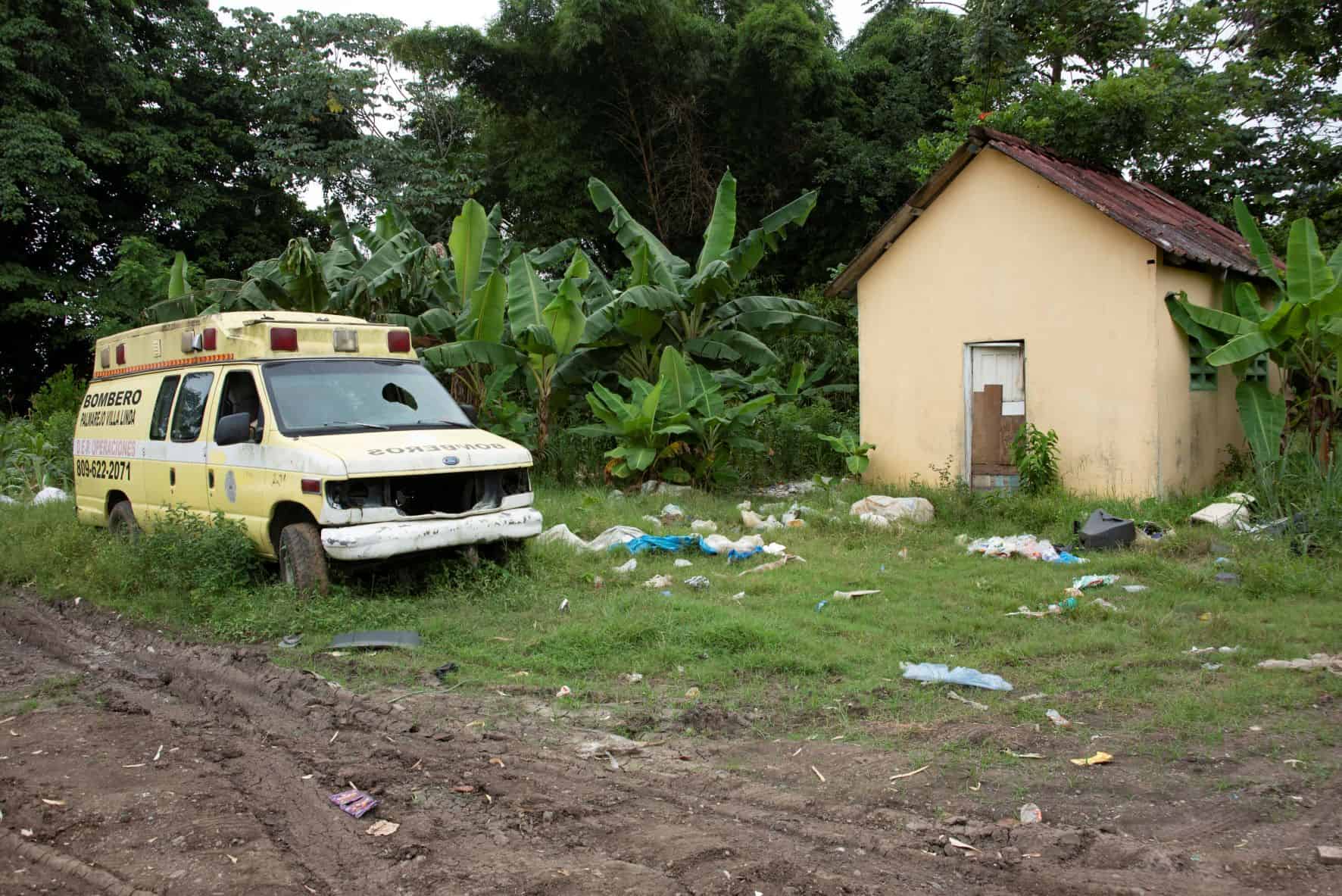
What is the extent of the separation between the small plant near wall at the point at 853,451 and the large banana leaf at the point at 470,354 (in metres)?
4.37

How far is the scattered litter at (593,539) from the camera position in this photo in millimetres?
9531

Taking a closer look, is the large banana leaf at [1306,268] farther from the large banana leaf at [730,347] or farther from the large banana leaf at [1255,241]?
the large banana leaf at [730,347]

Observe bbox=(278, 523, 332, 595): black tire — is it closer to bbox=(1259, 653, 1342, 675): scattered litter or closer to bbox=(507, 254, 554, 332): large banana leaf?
bbox=(1259, 653, 1342, 675): scattered litter

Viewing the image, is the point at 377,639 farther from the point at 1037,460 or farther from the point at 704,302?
the point at 704,302

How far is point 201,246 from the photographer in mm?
24141

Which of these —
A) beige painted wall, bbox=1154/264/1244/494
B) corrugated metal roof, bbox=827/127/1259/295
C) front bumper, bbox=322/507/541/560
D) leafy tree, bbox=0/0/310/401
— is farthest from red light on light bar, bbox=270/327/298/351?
leafy tree, bbox=0/0/310/401

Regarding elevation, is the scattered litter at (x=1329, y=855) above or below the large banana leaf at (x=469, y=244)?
below

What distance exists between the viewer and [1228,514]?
387 inches

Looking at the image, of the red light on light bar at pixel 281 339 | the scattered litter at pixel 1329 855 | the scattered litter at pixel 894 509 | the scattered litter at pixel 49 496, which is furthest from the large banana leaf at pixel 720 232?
the scattered litter at pixel 1329 855

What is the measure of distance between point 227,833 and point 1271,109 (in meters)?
19.3

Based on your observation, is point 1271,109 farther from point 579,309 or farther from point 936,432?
point 579,309

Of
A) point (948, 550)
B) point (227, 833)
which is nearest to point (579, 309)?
point (948, 550)

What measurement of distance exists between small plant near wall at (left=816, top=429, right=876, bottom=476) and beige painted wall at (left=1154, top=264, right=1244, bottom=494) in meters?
3.73

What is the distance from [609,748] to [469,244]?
10.7m
